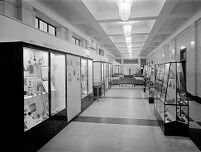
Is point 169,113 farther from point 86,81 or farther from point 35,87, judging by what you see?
point 86,81

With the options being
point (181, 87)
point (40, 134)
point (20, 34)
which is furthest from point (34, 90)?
point (181, 87)

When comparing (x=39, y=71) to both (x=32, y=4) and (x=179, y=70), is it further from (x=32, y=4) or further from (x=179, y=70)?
(x=179, y=70)

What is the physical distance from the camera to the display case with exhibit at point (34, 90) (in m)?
2.71

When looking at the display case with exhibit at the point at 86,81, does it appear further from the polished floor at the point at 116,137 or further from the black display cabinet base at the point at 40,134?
the black display cabinet base at the point at 40,134

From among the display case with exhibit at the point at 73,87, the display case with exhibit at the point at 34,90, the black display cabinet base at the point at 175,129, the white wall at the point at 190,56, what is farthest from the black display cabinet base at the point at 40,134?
the white wall at the point at 190,56

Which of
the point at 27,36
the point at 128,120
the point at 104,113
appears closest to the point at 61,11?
the point at 27,36

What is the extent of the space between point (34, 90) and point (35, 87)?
0.07 meters

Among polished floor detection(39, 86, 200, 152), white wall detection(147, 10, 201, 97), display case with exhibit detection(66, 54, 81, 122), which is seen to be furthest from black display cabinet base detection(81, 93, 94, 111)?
white wall detection(147, 10, 201, 97)

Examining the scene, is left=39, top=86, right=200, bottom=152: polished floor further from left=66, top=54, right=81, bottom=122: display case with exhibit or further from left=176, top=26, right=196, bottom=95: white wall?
left=176, top=26, right=196, bottom=95: white wall

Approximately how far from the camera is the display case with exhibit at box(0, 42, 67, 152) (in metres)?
2.71

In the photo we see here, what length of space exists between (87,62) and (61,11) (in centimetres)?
219

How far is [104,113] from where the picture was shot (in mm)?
5793

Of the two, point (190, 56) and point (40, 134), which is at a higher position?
point (190, 56)

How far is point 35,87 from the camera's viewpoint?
3529mm
